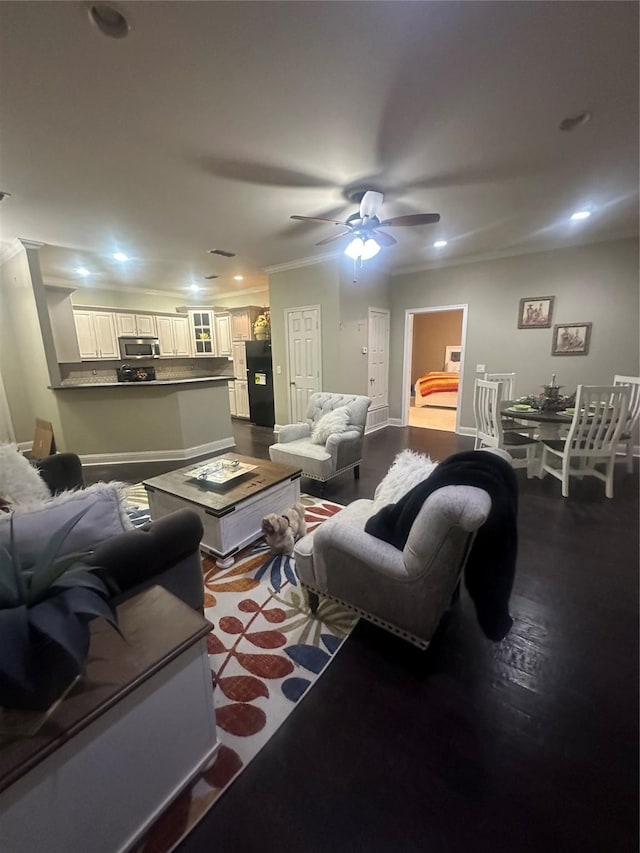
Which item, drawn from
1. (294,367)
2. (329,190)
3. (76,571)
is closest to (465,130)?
(329,190)

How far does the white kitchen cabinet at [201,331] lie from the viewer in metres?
7.45

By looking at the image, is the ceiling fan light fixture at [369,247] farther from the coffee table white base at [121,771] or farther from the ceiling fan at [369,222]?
the coffee table white base at [121,771]

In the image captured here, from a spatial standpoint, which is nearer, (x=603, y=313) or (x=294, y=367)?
(x=603, y=313)

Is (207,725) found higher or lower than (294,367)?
lower

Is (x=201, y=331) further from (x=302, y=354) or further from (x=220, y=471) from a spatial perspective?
(x=220, y=471)

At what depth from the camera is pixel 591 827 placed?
41.3 inches

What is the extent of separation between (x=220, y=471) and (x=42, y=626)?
1827 millimetres

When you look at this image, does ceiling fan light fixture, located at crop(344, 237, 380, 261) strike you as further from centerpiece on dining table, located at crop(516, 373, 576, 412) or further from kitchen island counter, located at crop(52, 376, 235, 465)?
kitchen island counter, located at crop(52, 376, 235, 465)

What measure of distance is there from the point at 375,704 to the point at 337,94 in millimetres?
3026

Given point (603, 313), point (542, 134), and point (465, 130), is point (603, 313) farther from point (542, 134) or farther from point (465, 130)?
point (465, 130)

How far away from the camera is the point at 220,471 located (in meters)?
2.55

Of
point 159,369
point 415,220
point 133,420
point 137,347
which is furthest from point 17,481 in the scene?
point 159,369

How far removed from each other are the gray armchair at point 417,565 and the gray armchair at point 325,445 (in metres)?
1.49

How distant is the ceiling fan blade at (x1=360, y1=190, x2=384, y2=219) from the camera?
283cm
